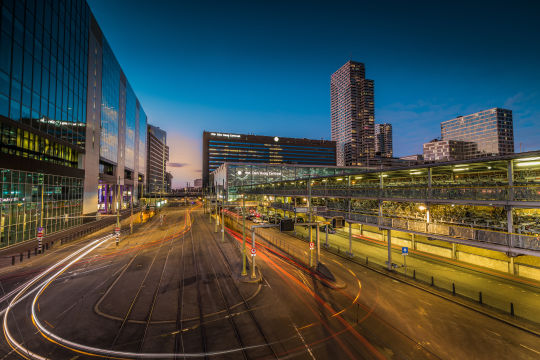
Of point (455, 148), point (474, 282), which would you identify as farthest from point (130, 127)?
point (455, 148)

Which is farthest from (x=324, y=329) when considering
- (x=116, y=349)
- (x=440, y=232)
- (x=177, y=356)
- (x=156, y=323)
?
(x=440, y=232)

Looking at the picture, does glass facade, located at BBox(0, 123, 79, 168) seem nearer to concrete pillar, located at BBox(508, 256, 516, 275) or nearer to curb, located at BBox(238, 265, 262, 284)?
curb, located at BBox(238, 265, 262, 284)

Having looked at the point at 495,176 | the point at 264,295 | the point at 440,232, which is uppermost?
the point at 495,176

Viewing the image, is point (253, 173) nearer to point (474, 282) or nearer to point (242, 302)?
point (242, 302)

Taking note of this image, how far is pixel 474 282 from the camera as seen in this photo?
719 inches

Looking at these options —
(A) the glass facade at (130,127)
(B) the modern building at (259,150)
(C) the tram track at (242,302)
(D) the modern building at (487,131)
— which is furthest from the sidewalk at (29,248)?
(D) the modern building at (487,131)

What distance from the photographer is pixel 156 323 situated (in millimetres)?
12305

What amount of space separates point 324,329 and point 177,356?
7431 mm

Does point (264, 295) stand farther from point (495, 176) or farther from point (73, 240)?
point (73, 240)

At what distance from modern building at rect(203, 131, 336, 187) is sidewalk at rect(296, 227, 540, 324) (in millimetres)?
144454

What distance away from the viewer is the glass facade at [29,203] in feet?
84.9

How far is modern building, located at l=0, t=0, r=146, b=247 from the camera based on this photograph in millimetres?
26016

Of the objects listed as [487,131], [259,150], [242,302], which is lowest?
[242,302]

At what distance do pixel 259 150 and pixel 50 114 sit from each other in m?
140
